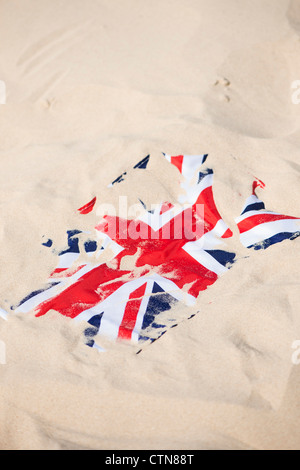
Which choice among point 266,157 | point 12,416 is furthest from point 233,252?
point 12,416

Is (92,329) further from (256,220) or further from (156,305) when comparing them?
(256,220)

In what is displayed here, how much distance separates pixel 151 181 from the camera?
2275 millimetres

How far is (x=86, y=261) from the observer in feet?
6.57

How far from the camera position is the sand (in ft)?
4.56

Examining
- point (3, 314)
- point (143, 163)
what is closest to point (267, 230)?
point (143, 163)

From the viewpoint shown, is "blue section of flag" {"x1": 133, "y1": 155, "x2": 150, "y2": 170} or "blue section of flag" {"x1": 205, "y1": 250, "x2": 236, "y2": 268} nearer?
"blue section of flag" {"x1": 205, "y1": 250, "x2": 236, "y2": 268}

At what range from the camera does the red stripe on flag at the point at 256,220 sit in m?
1.98

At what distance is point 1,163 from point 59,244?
2.58ft

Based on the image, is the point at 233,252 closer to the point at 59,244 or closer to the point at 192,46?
the point at 59,244

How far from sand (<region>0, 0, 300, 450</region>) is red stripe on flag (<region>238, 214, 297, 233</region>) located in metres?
0.06

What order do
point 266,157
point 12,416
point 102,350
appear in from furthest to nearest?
point 266,157 < point 102,350 < point 12,416

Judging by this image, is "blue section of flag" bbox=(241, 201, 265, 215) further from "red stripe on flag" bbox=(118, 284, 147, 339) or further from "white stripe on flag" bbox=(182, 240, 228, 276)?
"red stripe on flag" bbox=(118, 284, 147, 339)

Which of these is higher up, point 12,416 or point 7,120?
point 7,120

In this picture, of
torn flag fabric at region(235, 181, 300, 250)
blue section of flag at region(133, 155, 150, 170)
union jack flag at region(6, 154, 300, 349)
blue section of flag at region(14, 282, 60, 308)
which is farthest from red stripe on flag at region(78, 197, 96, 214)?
torn flag fabric at region(235, 181, 300, 250)
